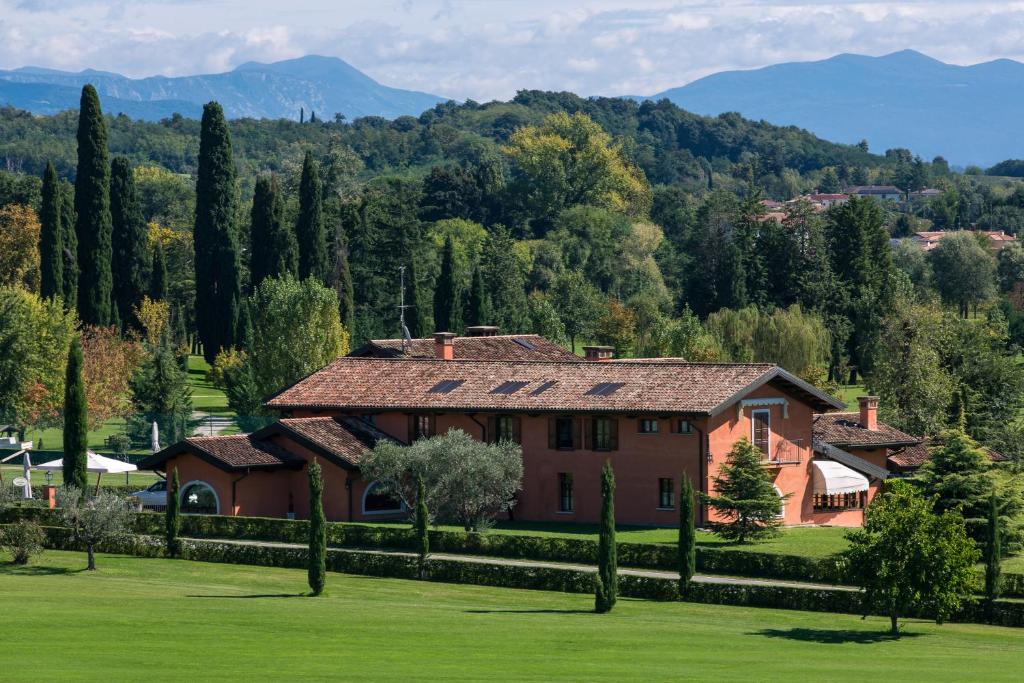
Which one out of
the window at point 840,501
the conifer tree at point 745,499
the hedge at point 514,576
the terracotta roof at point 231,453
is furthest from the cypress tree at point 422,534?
the window at point 840,501

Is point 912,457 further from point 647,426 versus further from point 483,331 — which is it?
point 483,331

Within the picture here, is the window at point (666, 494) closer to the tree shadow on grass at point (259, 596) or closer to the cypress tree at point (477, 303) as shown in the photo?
the tree shadow on grass at point (259, 596)

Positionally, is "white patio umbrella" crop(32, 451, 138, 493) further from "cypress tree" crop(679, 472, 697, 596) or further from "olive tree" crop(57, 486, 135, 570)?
"cypress tree" crop(679, 472, 697, 596)

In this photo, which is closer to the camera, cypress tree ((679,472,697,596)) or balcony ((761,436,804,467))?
cypress tree ((679,472,697,596))

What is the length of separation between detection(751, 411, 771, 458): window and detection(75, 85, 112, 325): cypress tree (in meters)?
49.8

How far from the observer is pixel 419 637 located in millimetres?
38906

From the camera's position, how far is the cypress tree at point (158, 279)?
114 m

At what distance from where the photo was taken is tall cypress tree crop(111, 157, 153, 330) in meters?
108

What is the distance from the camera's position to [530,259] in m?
143

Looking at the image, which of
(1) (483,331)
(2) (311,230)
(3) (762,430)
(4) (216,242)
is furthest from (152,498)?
(2) (311,230)

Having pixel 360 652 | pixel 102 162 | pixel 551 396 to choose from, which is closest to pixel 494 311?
pixel 102 162

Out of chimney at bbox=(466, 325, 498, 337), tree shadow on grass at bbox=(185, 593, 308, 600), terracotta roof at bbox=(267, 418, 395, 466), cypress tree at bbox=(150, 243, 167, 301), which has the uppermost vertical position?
cypress tree at bbox=(150, 243, 167, 301)

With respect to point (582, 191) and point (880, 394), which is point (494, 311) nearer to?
point (880, 394)

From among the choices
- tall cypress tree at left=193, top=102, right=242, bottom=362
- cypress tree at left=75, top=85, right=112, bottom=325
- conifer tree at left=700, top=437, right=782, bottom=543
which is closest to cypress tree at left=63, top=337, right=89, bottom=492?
conifer tree at left=700, top=437, right=782, bottom=543
